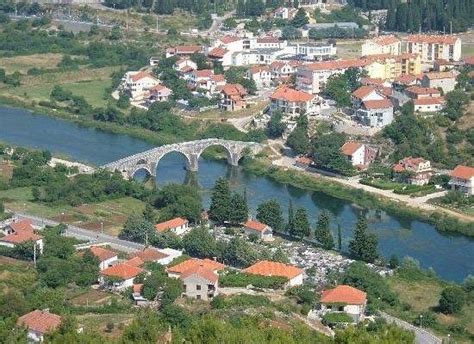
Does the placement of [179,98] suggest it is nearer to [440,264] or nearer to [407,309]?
[440,264]


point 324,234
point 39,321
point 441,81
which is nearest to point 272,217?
point 324,234

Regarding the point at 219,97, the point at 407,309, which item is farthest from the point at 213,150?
the point at 407,309

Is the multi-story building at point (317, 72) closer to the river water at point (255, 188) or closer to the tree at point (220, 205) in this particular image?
the river water at point (255, 188)

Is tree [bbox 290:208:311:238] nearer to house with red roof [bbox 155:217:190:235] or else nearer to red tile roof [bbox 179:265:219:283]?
house with red roof [bbox 155:217:190:235]

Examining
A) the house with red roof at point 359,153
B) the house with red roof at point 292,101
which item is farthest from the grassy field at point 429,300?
the house with red roof at point 292,101

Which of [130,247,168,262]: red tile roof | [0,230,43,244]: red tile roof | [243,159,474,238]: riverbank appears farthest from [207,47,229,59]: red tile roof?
[130,247,168,262]: red tile roof
